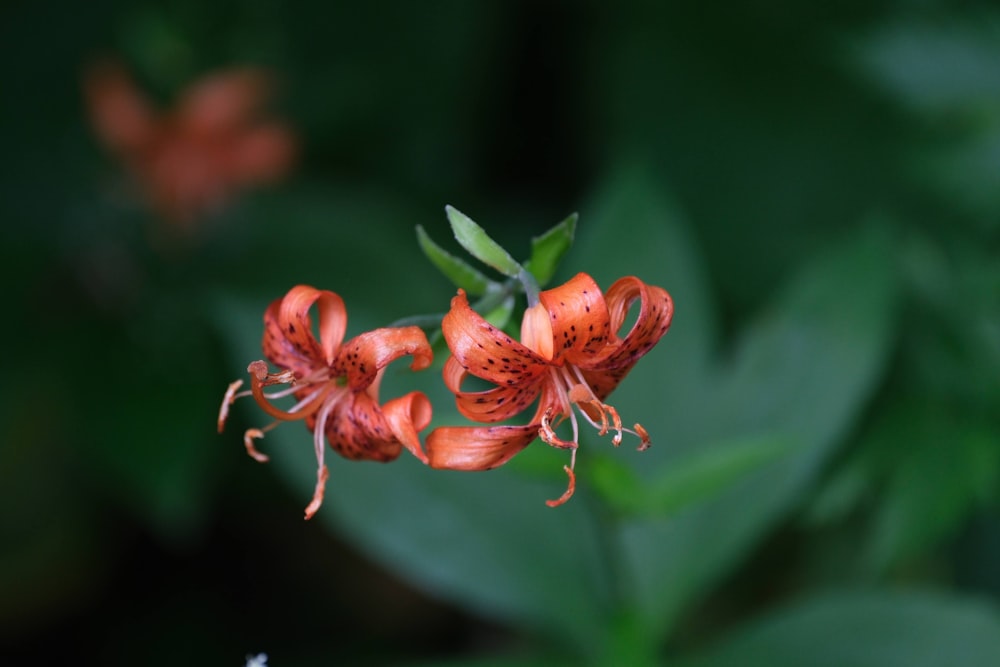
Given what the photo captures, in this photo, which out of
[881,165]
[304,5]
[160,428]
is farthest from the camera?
[304,5]

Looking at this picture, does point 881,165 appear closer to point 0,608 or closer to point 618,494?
point 618,494

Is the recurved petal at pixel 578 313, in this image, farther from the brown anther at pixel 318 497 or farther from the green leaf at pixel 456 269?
the brown anther at pixel 318 497

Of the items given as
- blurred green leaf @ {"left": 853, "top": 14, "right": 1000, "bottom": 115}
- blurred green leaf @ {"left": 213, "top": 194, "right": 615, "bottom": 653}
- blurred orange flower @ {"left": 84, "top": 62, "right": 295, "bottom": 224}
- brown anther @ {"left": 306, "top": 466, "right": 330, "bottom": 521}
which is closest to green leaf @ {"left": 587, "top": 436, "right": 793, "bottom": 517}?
blurred green leaf @ {"left": 213, "top": 194, "right": 615, "bottom": 653}

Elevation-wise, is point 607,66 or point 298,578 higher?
point 607,66

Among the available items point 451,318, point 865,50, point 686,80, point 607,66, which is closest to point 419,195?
point 607,66

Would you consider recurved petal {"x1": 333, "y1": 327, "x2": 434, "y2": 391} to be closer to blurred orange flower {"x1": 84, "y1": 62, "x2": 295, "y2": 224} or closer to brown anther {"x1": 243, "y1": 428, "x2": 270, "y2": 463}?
brown anther {"x1": 243, "y1": 428, "x2": 270, "y2": 463}

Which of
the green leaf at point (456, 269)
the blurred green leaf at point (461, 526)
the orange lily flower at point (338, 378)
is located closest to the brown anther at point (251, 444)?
the orange lily flower at point (338, 378)

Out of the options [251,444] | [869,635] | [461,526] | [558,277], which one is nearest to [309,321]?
[251,444]
